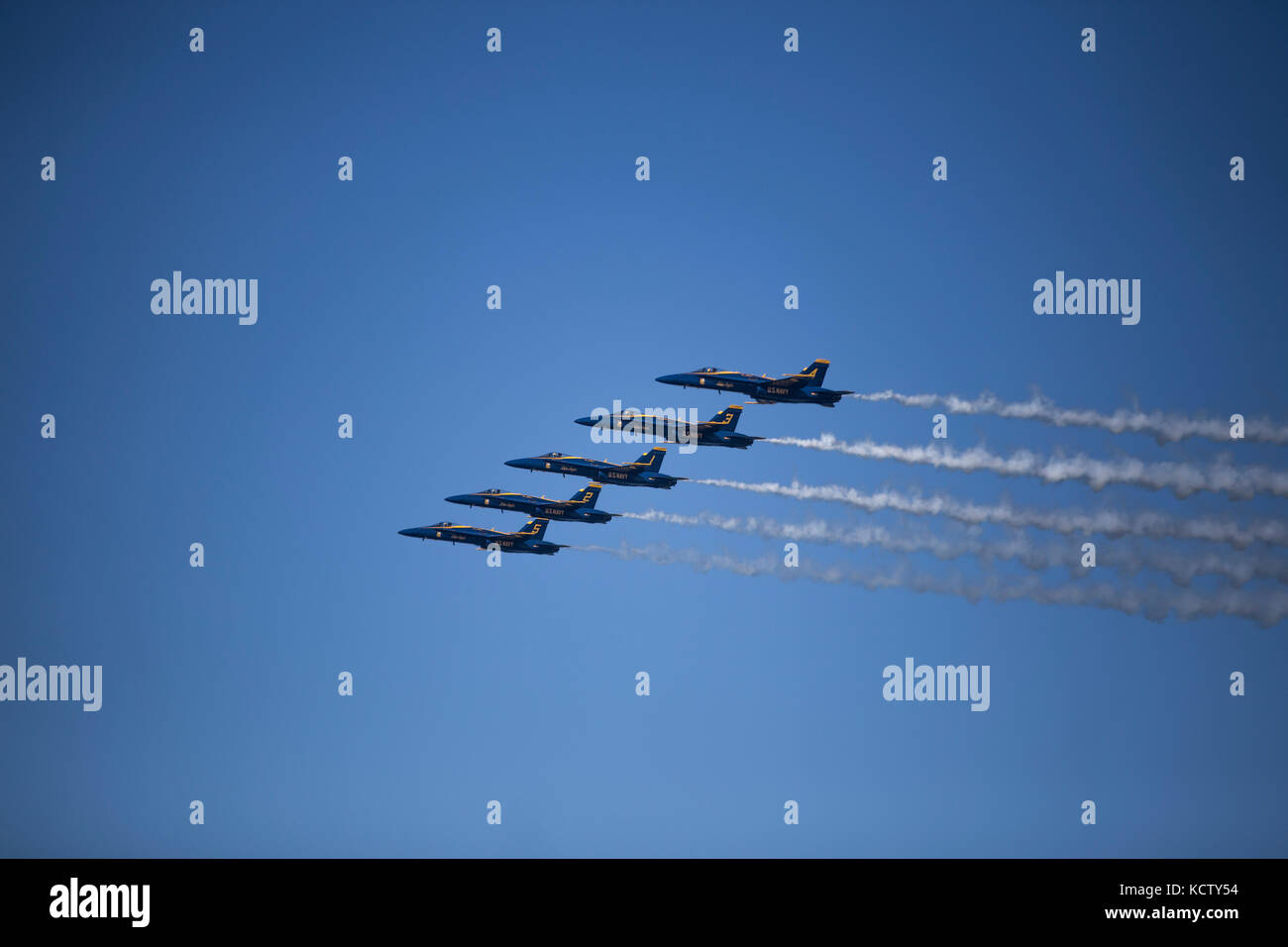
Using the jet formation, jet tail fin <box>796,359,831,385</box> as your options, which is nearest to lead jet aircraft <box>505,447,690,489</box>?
the jet formation

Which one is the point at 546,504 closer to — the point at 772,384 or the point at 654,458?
the point at 654,458

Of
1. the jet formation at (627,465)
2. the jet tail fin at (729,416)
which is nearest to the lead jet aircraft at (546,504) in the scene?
the jet formation at (627,465)

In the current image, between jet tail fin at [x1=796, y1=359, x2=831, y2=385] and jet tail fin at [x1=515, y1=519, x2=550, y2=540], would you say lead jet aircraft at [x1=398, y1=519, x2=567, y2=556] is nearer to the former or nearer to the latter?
jet tail fin at [x1=515, y1=519, x2=550, y2=540]

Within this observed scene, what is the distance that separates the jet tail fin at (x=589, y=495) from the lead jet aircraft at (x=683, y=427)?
13.7ft

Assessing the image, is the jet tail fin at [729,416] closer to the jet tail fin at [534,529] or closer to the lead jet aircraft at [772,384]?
the lead jet aircraft at [772,384]

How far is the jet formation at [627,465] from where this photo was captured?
10162 centimetres

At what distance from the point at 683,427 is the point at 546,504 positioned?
10.8 m

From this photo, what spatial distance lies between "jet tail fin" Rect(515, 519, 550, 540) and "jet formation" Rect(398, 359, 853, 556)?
0.20ft

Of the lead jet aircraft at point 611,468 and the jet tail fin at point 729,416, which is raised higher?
the jet tail fin at point 729,416

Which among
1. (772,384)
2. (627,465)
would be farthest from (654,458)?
(772,384)

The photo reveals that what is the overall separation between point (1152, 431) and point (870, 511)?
62.0ft
